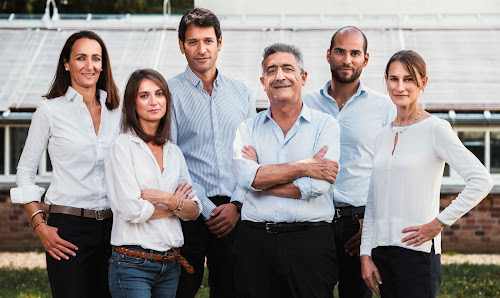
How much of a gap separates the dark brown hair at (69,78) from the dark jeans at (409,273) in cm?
184

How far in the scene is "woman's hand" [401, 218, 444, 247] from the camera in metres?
3.55

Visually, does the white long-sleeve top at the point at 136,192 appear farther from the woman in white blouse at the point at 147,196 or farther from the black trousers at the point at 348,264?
the black trousers at the point at 348,264

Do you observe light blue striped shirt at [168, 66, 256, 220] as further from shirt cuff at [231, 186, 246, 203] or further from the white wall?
the white wall

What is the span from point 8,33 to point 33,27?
48 centimetres

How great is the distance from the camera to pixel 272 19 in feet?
44.1

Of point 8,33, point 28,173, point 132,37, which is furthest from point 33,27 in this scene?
point 28,173

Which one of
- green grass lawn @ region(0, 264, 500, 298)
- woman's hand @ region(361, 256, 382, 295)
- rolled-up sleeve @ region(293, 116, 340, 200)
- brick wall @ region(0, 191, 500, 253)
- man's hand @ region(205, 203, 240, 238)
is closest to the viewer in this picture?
rolled-up sleeve @ region(293, 116, 340, 200)

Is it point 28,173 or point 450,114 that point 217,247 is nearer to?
point 28,173

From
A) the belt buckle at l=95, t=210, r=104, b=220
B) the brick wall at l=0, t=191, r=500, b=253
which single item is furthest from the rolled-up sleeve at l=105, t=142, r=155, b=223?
the brick wall at l=0, t=191, r=500, b=253

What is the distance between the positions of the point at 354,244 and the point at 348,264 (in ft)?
0.68

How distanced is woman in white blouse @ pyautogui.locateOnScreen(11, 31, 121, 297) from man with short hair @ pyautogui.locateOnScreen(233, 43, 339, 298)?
81 centimetres

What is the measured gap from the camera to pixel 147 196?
3799 mm

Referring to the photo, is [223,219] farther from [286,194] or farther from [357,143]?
[357,143]

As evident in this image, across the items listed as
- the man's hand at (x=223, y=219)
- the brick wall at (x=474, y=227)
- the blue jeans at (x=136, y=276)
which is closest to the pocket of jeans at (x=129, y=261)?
the blue jeans at (x=136, y=276)
